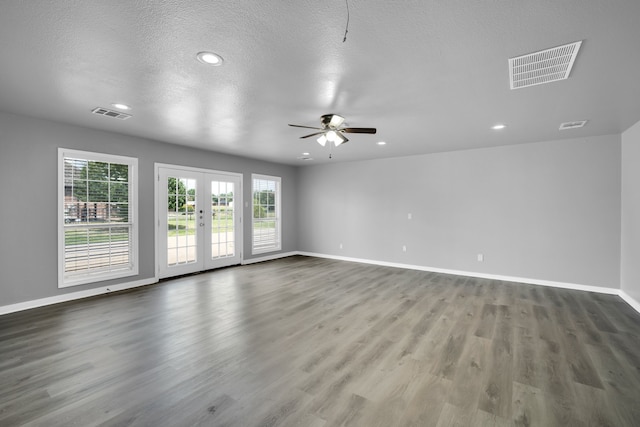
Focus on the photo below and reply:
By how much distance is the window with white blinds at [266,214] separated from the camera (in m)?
7.29

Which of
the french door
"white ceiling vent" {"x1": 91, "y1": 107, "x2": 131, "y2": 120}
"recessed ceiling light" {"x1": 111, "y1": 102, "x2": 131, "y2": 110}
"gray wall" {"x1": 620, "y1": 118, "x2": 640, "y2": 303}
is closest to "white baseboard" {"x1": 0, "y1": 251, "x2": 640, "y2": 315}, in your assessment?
"gray wall" {"x1": 620, "y1": 118, "x2": 640, "y2": 303}

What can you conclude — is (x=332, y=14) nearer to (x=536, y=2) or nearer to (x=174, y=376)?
(x=536, y=2)

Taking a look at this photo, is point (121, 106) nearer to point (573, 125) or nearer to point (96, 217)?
point (96, 217)

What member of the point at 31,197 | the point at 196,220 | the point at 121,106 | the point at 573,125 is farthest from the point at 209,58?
the point at 573,125

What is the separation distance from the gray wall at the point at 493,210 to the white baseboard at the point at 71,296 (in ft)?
15.0

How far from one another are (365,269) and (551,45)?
16.5ft

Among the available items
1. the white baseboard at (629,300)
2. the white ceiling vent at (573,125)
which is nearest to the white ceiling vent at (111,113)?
the white ceiling vent at (573,125)

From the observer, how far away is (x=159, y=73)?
101 inches

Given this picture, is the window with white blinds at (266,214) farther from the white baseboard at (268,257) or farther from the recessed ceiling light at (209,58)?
the recessed ceiling light at (209,58)

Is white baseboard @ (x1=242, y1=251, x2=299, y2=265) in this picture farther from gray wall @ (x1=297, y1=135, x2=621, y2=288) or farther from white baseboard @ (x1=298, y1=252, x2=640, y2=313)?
white baseboard @ (x1=298, y1=252, x2=640, y2=313)

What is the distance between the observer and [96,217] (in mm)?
4504

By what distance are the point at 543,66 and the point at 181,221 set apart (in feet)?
19.2

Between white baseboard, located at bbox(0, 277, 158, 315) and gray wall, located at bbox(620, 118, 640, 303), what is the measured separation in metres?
7.61

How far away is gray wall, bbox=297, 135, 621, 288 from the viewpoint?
4.69 meters
